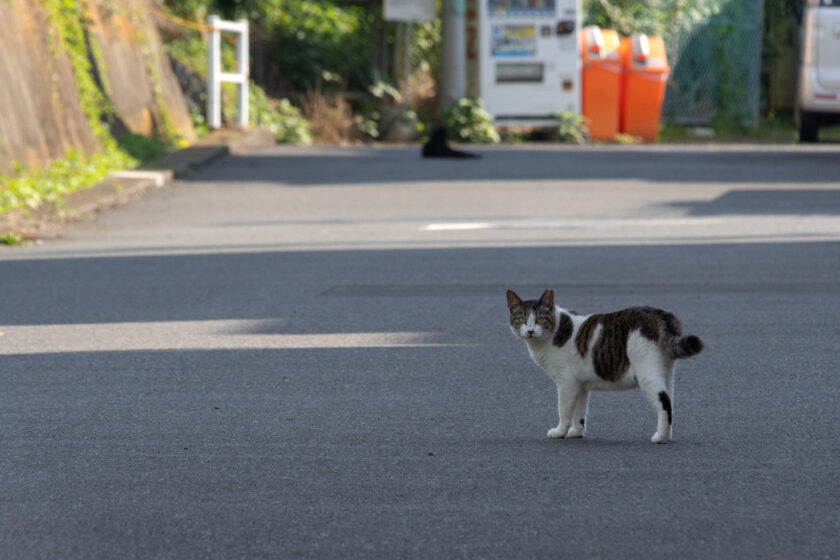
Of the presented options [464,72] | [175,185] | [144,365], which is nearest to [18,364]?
[144,365]

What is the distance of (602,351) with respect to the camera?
17.1 ft

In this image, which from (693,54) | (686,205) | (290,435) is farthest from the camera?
(693,54)

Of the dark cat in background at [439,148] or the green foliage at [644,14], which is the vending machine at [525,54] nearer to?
the green foliage at [644,14]

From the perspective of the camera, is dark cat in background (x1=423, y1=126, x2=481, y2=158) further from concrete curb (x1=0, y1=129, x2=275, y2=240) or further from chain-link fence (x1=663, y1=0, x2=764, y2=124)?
chain-link fence (x1=663, y1=0, x2=764, y2=124)

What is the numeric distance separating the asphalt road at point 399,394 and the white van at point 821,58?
6.63 meters

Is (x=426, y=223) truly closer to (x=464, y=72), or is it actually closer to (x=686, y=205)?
(x=686, y=205)

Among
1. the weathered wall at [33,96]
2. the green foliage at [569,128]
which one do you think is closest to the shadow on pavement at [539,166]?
the weathered wall at [33,96]

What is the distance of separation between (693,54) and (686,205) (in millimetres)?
15413

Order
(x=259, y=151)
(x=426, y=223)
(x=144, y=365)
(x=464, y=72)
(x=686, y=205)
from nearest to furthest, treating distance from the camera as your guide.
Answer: (x=144, y=365)
(x=426, y=223)
(x=686, y=205)
(x=259, y=151)
(x=464, y=72)

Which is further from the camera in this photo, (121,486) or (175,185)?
(175,185)

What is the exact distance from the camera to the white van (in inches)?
807

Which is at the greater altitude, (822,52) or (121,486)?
(822,52)

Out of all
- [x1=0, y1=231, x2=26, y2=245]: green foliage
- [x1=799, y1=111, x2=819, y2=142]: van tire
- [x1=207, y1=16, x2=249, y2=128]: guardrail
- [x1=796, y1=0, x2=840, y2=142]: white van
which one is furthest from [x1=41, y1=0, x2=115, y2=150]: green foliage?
[x1=799, y1=111, x2=819, y2=142]: van tire

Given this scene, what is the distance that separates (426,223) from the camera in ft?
46.1
